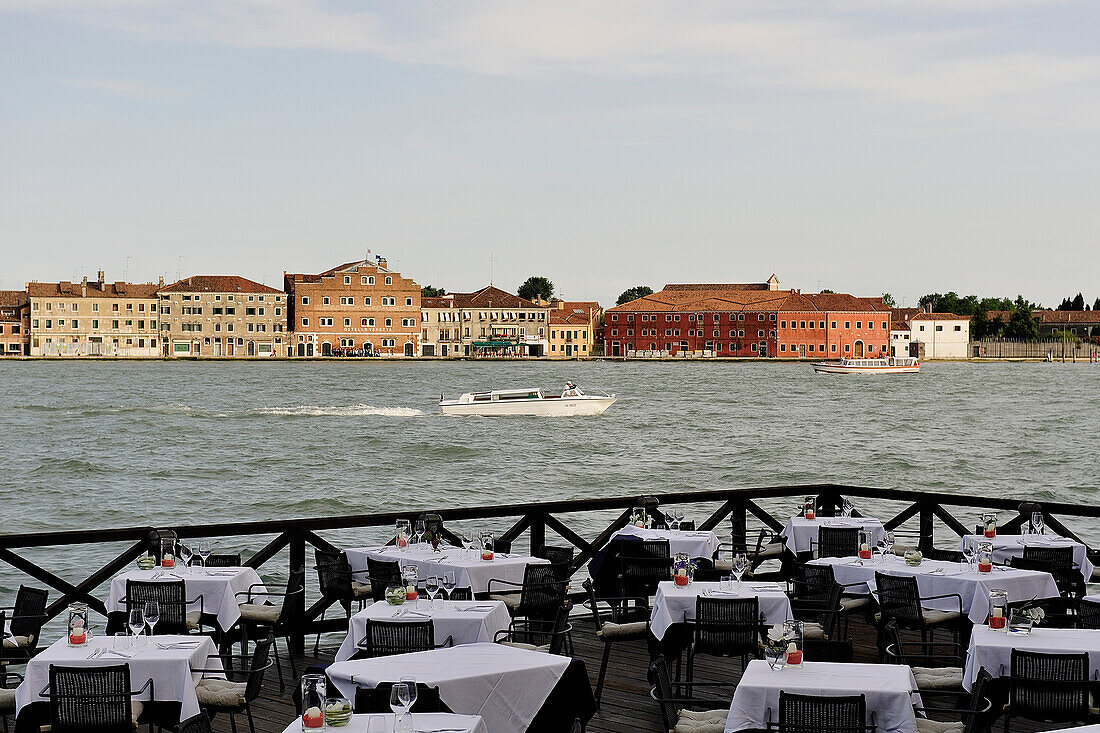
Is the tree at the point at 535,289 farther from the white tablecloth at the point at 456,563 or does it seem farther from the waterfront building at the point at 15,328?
the white tablecloth at the point at 456,563

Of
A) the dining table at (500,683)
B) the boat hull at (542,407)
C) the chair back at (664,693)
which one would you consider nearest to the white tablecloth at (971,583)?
the chair back at (664,693)

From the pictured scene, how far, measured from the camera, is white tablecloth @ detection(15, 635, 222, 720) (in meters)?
5.61

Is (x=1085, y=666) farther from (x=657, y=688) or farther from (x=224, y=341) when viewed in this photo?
(x=224, y=341)

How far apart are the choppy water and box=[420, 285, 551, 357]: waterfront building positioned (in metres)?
43.9

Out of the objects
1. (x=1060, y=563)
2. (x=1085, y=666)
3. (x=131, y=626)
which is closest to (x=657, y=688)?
(x=1085, y=666)

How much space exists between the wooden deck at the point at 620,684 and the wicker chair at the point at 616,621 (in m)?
0.10

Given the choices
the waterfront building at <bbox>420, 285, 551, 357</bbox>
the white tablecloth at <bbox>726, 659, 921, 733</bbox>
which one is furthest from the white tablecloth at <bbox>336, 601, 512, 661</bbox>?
the waterfront building at <bbox>420, 285, 551, 357</bbox>

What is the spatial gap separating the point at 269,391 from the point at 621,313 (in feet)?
188

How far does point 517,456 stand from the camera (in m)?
44.4

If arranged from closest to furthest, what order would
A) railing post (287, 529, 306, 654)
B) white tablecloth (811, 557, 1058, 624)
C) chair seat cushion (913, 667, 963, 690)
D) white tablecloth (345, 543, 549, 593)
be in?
chair seat cushion (913, 667, 963, 690) → white tablecloth (811, 557, 1058, 624) → railing post (287, 529, 306, 654) → white tablecloth (345, 543, 549, 593)

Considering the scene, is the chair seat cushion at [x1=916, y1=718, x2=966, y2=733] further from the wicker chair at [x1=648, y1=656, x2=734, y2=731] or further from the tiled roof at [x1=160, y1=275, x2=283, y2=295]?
the tiled roof at [x1=160, y1=275, x2=283, y2=295]

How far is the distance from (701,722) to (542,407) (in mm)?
57243

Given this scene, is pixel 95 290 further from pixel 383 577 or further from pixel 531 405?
pixel 383 577

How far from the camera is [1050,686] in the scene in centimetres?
559
